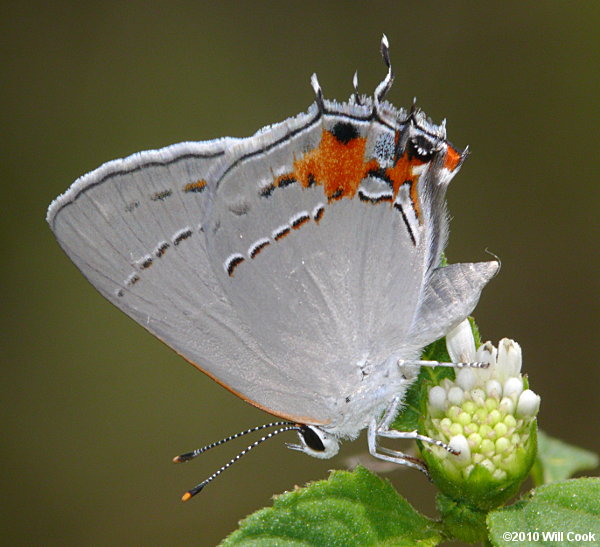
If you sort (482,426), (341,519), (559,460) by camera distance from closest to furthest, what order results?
(341,519) → (482,426) → (559,460)

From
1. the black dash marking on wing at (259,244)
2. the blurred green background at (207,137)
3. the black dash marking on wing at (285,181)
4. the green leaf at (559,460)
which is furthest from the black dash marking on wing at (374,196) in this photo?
the blurred green background at (207,137)

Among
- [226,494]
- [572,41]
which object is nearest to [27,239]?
[226,494]

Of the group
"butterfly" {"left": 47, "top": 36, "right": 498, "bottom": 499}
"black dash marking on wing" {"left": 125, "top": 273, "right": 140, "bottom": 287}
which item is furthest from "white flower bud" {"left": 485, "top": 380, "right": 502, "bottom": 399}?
"black dash marking on wing" {"left": 125, "top": 273, "right": 140, "bottom": 287}

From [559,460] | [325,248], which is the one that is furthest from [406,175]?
[559,460]

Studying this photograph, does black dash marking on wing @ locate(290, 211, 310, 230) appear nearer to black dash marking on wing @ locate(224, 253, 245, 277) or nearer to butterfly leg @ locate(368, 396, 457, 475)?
black dash marking on wing @ locate(224, 253, 245, 277)

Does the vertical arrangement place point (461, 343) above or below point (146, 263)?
below

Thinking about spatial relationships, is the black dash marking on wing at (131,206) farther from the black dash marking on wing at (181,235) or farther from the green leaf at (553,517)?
the green leaf at (553,517)

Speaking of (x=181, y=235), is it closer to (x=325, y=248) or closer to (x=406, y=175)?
(x=325, y=248)
